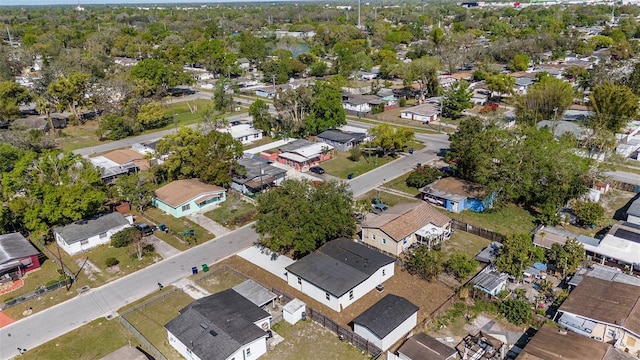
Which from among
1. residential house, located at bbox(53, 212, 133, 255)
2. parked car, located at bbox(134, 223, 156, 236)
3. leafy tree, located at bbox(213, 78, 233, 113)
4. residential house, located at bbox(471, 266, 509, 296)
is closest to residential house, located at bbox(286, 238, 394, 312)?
residential house, located at bbox(471, 266, 509, 296)

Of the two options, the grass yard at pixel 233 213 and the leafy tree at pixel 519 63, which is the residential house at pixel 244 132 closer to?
the grass yard at pixel 233 213

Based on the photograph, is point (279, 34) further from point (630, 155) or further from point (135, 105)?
point (630, 155)

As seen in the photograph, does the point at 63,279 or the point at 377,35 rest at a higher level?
the point at 377,35

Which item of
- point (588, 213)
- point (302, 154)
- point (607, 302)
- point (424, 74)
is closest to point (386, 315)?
point (607, 302)

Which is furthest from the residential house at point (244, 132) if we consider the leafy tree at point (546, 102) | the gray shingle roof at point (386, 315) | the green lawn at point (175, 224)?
the gray shingle roof at point (386, 315)

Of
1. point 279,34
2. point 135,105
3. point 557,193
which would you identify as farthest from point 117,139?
point 279,34

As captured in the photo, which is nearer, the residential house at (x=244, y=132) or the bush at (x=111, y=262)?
the bush at (x=111, y=262)
